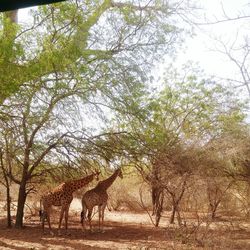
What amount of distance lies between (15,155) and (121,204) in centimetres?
949

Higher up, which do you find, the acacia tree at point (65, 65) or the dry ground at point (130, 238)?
the acacia tree at point (65, 65)

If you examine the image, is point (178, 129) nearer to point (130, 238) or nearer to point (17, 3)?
point (130, 238)

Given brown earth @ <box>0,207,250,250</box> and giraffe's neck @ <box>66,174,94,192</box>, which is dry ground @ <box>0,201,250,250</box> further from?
giraffe's neck @ <box>66,174,94,192</box>

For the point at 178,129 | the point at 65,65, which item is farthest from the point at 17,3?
the point at 178,129

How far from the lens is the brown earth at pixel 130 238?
9250 mm

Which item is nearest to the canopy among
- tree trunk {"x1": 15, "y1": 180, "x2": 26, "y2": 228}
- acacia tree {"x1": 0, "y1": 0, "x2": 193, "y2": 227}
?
acacia tree {"x1": 0, "y1": 0, "x2": 193, "y2": 227}

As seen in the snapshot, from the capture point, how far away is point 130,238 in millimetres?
11023

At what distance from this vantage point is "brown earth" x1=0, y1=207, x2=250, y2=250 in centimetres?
925

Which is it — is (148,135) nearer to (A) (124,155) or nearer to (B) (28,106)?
(A) (124,155)

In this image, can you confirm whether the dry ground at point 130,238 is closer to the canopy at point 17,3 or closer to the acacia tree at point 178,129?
the acacia tree at point 178,129

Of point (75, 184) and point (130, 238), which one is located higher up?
point (75, 184)

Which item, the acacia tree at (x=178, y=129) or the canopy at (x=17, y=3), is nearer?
the canopy at (x=17, y=3)

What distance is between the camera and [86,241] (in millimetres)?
10461

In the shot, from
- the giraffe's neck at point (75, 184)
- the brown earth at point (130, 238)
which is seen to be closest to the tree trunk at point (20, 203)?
the brown earth at point (130, 238)
